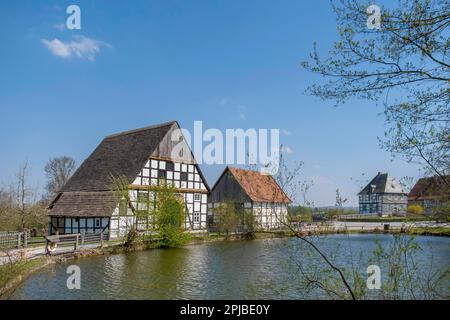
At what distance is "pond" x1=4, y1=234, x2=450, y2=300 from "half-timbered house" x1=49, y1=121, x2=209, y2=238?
484 cm

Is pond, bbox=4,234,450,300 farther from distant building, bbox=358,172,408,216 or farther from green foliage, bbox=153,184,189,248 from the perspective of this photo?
distant building, bbox=358,172,408,216

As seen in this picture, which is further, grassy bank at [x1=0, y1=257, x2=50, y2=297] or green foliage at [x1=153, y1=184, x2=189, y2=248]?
green foliage at [x1=153, y1=184, x2=189, y2=248]

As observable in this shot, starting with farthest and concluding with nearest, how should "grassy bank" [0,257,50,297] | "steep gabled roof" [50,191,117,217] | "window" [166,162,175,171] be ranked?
"window" [166,162,175,171]
"steep gabled roof" [50,191,117,217]
"grassy bank" [0,257,50,297]

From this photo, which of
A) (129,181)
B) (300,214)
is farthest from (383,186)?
(300,214)

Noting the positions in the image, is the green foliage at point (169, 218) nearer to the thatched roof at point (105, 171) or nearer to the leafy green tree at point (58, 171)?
the thatched roof at point (105, 171)

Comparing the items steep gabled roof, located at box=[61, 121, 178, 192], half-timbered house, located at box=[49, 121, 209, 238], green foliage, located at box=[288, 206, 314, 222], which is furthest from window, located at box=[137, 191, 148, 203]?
green foliage, located at box=[288, 206, 314, 222]

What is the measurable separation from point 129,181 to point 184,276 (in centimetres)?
1319

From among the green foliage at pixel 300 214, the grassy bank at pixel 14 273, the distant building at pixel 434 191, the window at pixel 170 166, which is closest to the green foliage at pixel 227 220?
the window at pixel 170 166

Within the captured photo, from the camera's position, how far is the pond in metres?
10.9

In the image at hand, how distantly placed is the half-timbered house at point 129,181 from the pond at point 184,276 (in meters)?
4.84

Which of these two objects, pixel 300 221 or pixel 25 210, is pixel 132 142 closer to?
pixel 25 210

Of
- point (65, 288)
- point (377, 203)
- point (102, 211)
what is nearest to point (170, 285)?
point (65, 288)

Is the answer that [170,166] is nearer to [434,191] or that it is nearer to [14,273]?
[14,273]
